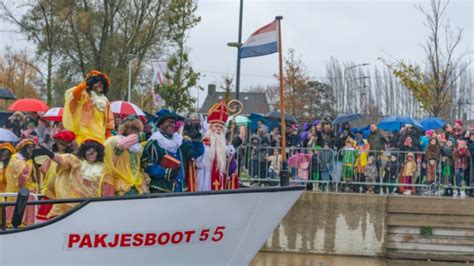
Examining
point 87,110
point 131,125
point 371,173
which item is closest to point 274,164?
point 371,173

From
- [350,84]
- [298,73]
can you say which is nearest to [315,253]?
[298,73]

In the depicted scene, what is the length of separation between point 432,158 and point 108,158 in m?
8.12

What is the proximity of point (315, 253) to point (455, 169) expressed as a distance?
9.72 ft

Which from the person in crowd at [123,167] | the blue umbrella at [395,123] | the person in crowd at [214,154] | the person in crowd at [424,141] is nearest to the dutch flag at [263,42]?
the person in crowd at [214,154]

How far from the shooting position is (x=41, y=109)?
18.5m

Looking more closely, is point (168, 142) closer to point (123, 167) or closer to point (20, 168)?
point (123, 167)

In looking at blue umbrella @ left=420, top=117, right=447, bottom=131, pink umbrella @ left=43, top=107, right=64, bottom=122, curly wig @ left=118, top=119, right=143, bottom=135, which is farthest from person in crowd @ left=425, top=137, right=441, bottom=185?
curly wig @ left=118, top=119, right=143, bottom=135

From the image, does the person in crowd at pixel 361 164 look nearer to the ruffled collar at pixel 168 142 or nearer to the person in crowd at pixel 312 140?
the person in crowd at pixel 312 140

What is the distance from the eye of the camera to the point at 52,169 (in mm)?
8578

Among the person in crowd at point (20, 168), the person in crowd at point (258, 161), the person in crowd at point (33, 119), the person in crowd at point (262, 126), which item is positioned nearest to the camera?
the person in crowd at point (20, 168)

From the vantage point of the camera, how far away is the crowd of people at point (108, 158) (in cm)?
818

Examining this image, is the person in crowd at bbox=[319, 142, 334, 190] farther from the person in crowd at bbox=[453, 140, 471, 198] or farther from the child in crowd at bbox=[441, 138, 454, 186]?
the person in crowd at bbox=[453, 140, 471, 198]

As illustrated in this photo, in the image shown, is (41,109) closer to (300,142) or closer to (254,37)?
(300,142)

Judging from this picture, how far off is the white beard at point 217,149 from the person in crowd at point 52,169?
60.5 inches
